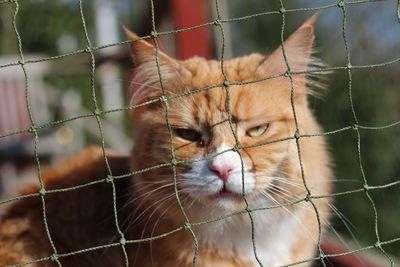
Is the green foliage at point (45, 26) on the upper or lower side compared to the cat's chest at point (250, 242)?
upper

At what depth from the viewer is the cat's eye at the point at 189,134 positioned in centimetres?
174

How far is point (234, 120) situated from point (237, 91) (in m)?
0.09

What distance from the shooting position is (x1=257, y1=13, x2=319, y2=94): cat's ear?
1.67 meters

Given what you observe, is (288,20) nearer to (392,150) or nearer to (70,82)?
(392,150)

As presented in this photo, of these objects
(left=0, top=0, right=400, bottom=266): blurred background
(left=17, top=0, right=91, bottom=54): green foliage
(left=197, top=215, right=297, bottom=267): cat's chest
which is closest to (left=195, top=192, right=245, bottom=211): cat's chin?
(left=197, top=215, right=297, bottom=267): cat's chest

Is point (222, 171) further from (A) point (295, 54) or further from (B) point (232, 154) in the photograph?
(A) point (295, 54)

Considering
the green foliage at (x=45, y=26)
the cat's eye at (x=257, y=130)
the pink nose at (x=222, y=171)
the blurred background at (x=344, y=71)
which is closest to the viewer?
the pink nose at (x=222, y=171)

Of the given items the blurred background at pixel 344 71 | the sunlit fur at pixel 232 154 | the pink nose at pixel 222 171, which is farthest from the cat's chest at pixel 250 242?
the blurred background at pixel 344 71

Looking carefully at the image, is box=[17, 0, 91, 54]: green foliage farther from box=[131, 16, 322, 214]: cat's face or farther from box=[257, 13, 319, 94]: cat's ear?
box=[257, 13, 319, 94]: cat's ear

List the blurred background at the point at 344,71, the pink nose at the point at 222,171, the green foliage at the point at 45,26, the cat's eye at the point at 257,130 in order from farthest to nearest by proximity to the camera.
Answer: the green foliage at the point at 45,26
the blurred background at the point at 344,71
the cat's eye at the point at 257,130
the pink nose at the point at 222,171

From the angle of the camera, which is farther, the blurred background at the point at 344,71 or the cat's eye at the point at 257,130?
the blurred background at the point at 344,71

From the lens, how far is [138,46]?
174 cm

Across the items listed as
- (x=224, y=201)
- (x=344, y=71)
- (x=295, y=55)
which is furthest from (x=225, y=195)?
(x=344, y=71)

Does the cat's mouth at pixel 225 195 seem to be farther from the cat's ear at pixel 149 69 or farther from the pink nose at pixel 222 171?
the cat's ear at pixel 149 69
